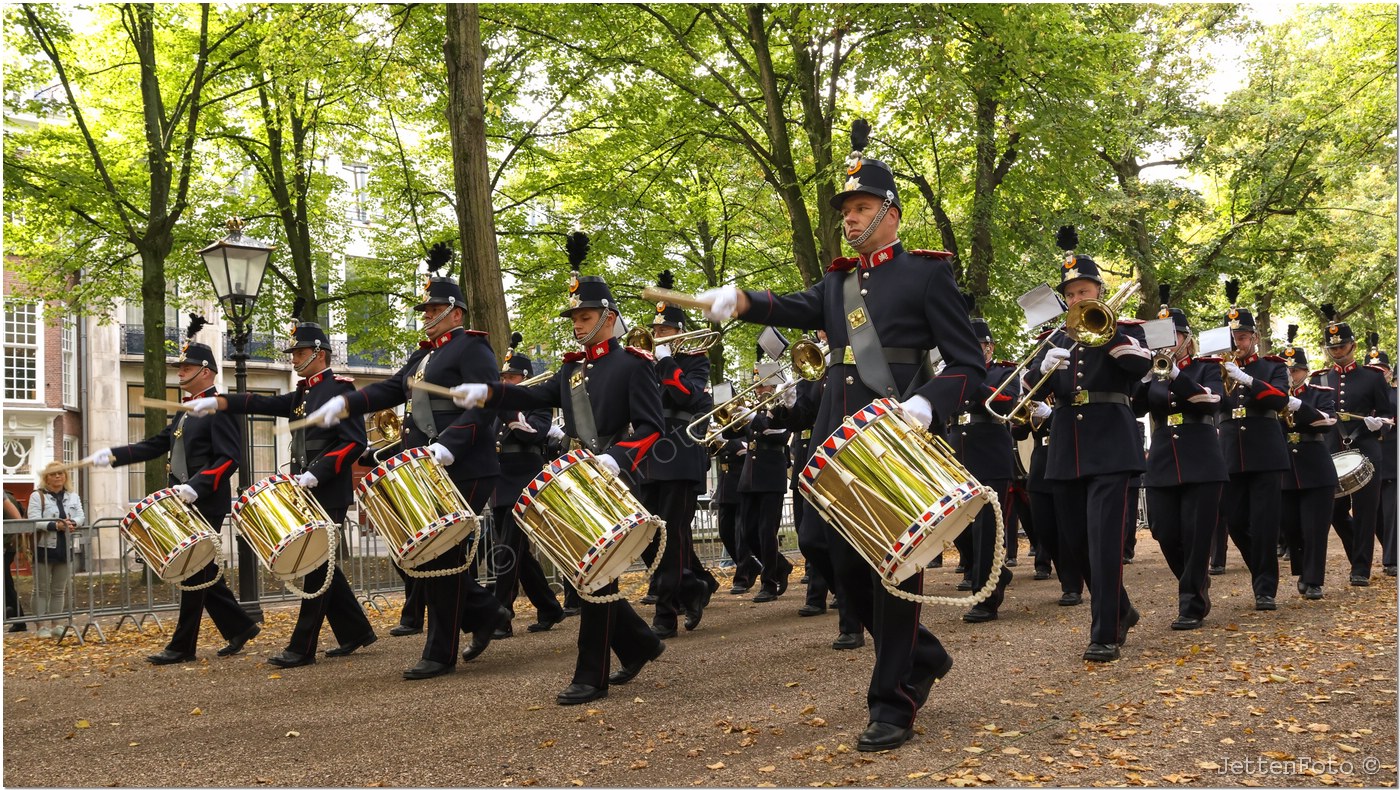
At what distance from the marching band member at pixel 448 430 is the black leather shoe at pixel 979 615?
3.44 m

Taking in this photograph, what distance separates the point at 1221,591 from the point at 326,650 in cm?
755

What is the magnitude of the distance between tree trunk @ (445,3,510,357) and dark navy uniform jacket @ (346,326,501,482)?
3570mm

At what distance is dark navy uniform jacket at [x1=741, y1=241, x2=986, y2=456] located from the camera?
18.5ft

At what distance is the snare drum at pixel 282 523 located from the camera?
8.47 metres

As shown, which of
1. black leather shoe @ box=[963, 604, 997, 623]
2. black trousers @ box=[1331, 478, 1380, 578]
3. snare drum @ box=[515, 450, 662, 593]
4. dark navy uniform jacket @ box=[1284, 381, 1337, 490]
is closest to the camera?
snare drum @ box=[515, 450, 662, 593]

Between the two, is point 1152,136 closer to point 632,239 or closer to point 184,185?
point 632,239

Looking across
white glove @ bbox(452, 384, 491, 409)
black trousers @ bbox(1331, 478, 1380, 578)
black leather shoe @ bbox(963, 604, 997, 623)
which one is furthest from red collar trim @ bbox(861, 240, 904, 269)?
black trousers @ bbox(1331, 478, 1380, 578)

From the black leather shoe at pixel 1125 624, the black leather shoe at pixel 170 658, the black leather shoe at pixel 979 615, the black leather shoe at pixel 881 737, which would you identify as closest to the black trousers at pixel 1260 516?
the black leather shoe at pixel 979 615

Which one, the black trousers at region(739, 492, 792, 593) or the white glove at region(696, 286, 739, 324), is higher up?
the white glove at region(696, 286, 739, 324)

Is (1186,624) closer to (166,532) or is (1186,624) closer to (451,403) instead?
(451,403)

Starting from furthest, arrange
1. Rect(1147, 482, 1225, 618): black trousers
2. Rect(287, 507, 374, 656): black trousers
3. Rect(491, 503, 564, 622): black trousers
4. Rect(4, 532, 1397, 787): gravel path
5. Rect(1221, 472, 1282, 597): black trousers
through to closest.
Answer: Rect(491, 503, 564, 622): black trousers, Rect(1221, 472, 1282, 597): black trousers, Rect(287, 507, 374, 656): black trousers, Rect(1147, 482, 1225, 618): black trousers, Rect(4, 532, 1397, 787): gravel path

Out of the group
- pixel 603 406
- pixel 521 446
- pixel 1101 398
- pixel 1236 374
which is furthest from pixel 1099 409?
pixel 521 446

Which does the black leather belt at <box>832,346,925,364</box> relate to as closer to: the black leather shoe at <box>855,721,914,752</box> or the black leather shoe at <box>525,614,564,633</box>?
the black leather shoe at <box>855,721,914,752</box>

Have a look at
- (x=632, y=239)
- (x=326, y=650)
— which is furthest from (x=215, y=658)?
(x=632, y=239)
